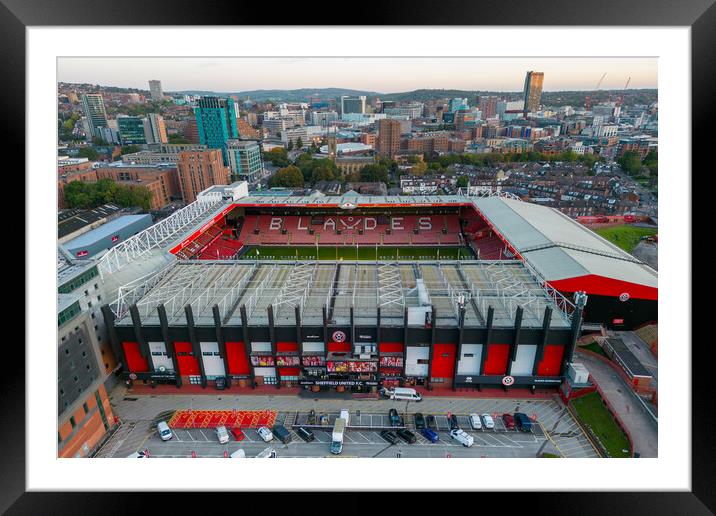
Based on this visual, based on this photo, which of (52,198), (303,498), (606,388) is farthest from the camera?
(606,388)

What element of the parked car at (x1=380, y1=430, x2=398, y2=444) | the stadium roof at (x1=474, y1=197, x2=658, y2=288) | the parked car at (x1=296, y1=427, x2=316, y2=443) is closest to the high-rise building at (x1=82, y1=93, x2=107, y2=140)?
the stadium roof at (x1=474, y1=197, x2=658, y2=288)

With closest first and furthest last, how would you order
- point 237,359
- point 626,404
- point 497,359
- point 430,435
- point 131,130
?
1. point 430,435
2. point 626,404
3. point 497,359
4. point 237,359
5. point 131,130

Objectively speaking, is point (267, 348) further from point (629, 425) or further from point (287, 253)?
point (287, 253)

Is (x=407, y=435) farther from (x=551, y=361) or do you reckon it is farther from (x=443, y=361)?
(x=551, y=361)

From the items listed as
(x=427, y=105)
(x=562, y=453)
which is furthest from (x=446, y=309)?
(x=427, y=105)

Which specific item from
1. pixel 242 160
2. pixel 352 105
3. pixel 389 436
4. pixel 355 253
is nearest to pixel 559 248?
pixel 389 436

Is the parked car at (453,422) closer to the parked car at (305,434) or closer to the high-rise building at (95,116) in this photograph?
the parked car at (305,434)
